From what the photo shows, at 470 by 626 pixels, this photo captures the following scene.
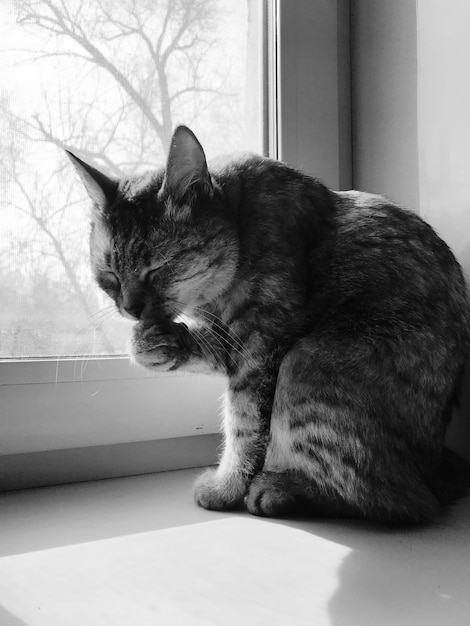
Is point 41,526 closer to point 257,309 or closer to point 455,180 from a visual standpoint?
point 257,309

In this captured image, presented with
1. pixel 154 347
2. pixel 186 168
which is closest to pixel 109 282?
pixel 154 347

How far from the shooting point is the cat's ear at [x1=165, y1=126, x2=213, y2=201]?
1.07 meters

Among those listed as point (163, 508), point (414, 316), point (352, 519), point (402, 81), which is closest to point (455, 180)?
point (402, 81)

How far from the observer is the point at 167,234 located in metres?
1.12

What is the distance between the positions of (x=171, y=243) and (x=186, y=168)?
133mm

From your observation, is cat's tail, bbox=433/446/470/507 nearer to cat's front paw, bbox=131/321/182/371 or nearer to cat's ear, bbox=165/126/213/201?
cat's front paw, bbox=131/321/182/371

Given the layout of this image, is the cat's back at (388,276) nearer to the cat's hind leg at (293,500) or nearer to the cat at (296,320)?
the cat at (296,320)

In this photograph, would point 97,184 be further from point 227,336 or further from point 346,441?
point 346,441

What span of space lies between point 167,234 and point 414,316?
445 millimetres

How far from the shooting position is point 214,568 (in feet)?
2.67

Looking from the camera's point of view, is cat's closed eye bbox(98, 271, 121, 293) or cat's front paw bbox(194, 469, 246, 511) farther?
cat's closed eye bbox(98, 271, 121, 293)

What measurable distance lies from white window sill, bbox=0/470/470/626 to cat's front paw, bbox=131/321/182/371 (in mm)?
248

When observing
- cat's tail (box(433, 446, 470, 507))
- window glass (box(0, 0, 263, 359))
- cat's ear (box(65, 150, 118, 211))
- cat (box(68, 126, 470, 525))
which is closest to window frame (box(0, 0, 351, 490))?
window glass (box(0, 0, 263, 359))

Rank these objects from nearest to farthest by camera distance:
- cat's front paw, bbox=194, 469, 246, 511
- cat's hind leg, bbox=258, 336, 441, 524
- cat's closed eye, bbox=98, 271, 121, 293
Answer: cat's hind leg, bbox=258, 336, 441, 524
cat's front paw, bbox=194, 469, 246, 511
cat's closed eye, bbox=98, 271, 121, 293
